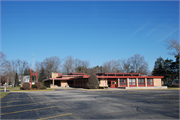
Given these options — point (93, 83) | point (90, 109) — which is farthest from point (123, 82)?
point (90, 109)

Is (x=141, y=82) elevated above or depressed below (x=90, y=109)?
below

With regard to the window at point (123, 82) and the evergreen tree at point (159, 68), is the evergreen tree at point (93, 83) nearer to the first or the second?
the window at point (123, 82)

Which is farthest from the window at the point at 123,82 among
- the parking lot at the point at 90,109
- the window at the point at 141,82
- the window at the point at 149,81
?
the parking lot at the point at 90,109

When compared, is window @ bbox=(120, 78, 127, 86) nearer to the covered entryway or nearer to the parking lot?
the covered entryway

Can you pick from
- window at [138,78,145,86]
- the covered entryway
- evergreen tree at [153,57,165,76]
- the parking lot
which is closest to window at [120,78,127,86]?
the covered entryway

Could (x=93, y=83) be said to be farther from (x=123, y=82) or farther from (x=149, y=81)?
(x=149, y=81)

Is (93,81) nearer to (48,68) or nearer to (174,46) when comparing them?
(174,46)

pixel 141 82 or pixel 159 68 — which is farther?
pixel 159 68

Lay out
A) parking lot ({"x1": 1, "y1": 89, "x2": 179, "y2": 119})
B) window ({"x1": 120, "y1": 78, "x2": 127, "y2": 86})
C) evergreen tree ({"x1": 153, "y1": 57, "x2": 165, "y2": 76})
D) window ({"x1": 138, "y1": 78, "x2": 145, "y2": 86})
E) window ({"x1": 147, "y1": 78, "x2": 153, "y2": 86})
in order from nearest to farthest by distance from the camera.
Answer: parking lot ({"x1": 1, "y1": 89, "x2": 179, "y2": 119}) → window ({"x1": 120, "y1": 78, "x2": 127, "y2": 86}) → window ({"x1": 138, "y1": 78, "x2": 145, "y2": 86}) → window ({"x1": 147, "y1": 78, "x2": 153, "y2": 86}) → evergreen tree ({"x1": 153, "y1": 57, "x2": 165, "y2": 76})

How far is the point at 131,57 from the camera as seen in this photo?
265 ft

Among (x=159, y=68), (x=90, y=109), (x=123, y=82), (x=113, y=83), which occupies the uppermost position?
(x=159, y=68)

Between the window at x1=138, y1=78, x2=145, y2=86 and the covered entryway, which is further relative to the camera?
the window at x1=138, y1=78, x2=145, y2=86

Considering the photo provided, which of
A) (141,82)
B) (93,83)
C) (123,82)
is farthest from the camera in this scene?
(141,82)

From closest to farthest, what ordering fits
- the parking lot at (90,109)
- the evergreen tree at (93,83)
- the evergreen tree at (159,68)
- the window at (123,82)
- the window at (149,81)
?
1. the parking lot at (90,109)
2. the evergreen tree at (93,83)
3. the window at (123,82)
4. the window at (149,81)
5. the evergreen tree at (159,68)
